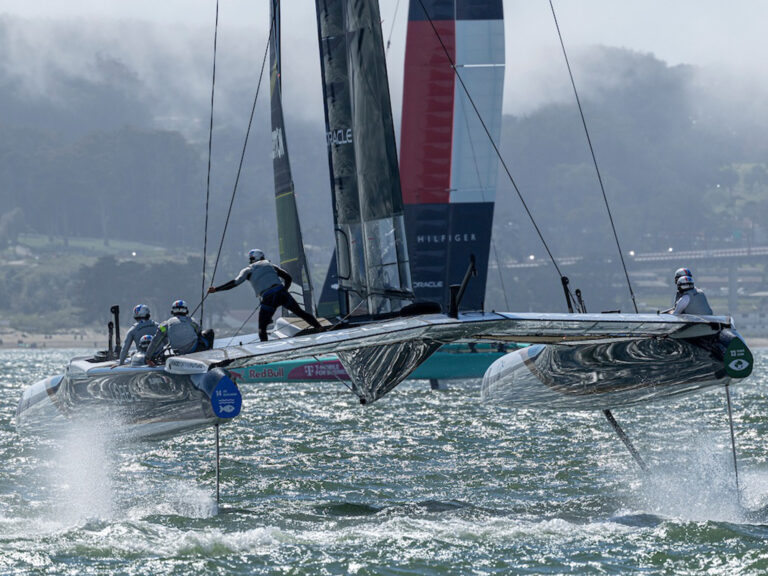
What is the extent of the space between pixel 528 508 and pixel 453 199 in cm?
1399

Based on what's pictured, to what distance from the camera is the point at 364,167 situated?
1144 cm

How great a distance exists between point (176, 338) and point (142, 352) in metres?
0.63

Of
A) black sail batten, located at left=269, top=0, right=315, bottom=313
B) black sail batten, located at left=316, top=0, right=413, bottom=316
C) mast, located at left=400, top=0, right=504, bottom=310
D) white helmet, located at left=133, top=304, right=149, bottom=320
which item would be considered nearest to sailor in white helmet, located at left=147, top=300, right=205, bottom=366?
white helmet, located at left=133, top=304, right=149, bottom=320

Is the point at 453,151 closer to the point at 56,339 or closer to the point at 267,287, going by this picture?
the point at 267,287

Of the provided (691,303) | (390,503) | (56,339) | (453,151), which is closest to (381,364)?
(390,503)

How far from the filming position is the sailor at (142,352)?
10.5m

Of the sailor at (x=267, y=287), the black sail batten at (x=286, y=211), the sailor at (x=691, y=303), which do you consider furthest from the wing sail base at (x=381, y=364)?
the black sail batten at (x=286, y=211)

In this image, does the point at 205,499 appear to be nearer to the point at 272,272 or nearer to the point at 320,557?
the point at 272,272

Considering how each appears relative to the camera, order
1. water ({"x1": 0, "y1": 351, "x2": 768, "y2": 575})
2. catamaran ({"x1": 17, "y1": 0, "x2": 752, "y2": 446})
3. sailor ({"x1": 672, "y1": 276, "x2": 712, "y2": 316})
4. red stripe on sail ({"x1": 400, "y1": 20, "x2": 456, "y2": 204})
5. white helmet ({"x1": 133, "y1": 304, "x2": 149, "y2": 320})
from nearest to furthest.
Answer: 1. water ({"x1": 0, "y1": 351, "x2": 768, "y2": 575})
2. catamaran ({"x1": 17, "y1": 0, "x2": 752, "y2": 446})
3. sailor ({"x1": 672, "y1": 276, "x2": 712, "y2": 316})
4. white helmet ({"x1": 133, "y1": 304, "x2": 149, "y2": 320})
5. red stripe on sail ({"x1": 400, "y1": 20, "x2": 456, "y2": 204})

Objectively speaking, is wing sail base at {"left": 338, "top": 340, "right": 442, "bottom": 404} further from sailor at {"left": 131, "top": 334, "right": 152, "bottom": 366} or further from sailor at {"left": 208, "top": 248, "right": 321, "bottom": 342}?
sailor at {"left": 131, "top": 334, "right": 152, "bottom": 366}

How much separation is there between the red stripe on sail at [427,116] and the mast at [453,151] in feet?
0.06

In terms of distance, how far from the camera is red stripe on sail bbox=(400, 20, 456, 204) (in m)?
22.6

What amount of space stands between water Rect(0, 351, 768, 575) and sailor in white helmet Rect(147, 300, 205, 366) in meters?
0.83

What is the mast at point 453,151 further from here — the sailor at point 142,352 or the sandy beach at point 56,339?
the sandy beach at point 56,339
